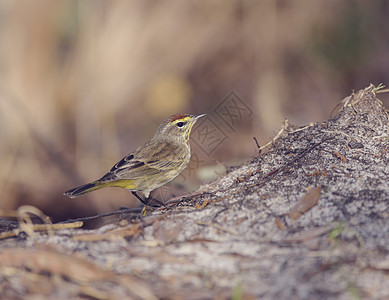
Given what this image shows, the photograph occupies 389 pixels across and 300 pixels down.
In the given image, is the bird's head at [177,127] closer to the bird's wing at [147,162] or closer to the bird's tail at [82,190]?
the bird's wing at [147,162]

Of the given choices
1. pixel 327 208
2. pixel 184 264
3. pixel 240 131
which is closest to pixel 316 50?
pixel 240 131

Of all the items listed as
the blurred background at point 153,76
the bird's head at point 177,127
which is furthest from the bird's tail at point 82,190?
the blurred background at point 153,76

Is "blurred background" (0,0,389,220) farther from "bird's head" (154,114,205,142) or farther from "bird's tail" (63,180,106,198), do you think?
"bird's tail" (63,180,106,198)

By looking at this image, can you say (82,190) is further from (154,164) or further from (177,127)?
(177,127)

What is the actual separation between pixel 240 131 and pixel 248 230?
24.8 ft

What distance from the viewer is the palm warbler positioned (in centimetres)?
597

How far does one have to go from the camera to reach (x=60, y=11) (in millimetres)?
9820

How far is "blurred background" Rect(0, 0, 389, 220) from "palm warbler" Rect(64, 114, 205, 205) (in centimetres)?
89

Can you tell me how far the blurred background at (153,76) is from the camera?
31.1ft

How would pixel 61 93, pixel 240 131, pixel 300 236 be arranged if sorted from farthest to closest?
1. pixel 240 131
2. pixel 61 93
3. pixel 300 236

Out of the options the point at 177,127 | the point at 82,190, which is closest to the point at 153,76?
the point at 177,127

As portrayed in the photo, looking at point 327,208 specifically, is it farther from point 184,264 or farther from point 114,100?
point 114,100

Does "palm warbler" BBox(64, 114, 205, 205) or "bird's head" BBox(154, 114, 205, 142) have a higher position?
"bird's head" BBox(154, 114, 205, 142)

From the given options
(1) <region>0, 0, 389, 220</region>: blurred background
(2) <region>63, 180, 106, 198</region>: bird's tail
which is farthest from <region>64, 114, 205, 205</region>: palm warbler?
(1) <region>0, 0, 389, 220</region>: blurred background
